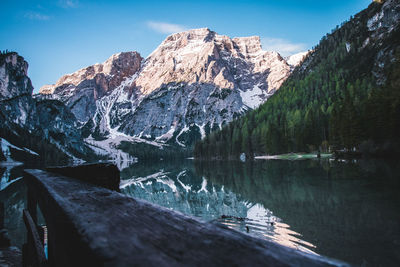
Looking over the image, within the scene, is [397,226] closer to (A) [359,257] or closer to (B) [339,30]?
(A) [359,257]

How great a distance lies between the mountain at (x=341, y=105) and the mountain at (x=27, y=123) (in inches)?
2987

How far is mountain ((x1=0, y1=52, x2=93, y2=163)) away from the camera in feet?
351

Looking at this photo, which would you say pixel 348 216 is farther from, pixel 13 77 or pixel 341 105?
pixel 13 77

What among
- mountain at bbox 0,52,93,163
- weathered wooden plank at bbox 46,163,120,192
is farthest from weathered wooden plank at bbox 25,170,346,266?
mountain at bbox 0,52,93,163

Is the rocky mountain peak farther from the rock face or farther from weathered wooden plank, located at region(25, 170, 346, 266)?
weathered wooden plank, located at region(25, 170, 346, 266)

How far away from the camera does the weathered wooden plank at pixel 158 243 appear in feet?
2.31

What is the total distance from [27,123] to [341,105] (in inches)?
6587

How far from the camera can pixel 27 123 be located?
146 meters

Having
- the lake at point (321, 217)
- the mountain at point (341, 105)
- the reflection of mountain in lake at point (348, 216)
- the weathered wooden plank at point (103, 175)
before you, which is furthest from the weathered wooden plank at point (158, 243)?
the mountain at point (341, 105)

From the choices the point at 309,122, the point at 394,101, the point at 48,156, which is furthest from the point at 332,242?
the point at 48,156

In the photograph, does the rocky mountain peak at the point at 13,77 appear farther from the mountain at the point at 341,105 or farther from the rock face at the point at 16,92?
the mountain at the point at 341,105

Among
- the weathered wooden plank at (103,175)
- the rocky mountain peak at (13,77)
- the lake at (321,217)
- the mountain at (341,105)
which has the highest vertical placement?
the rocky mountain peak at (13,77)

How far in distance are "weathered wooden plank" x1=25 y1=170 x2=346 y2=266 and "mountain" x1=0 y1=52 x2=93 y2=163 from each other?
377ft

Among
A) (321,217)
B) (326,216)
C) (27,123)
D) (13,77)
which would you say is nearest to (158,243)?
(321,217)
